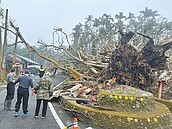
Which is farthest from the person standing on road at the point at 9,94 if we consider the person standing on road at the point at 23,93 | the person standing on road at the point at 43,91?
the person standing on road at the point at 43,91

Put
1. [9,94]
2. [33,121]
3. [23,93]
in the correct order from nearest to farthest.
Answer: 1. [33,121]
2. [23,93]
3. [9,94]

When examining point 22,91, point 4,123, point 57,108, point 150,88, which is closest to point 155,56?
point 150,88

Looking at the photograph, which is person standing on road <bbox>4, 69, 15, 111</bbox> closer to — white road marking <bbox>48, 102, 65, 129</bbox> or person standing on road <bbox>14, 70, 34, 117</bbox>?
person standing on road <bbox>14, 70, 34, 117</bbox>

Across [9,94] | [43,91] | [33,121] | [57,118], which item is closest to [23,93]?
[43,91]

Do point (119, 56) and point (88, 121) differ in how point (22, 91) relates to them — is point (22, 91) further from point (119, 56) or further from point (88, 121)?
point (119, 56)

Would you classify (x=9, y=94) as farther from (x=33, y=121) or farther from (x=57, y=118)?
(x=57, y=118)

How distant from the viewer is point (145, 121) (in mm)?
6961

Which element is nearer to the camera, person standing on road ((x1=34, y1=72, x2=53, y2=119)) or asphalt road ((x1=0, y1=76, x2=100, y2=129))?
asphalt road ((x1=0, y1=76, x2=100, y2=129))

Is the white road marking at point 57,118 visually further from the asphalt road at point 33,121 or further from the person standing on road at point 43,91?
the person standing on road at point 43,91

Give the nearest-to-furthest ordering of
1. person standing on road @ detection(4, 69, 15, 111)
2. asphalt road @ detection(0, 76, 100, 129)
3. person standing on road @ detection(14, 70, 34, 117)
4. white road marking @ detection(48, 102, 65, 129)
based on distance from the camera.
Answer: asphalt road @ detection(0, 76, 100, 129)
white road marking @ detection(48, 102, 65, 129)
person standing on road @ detection(14, 70, 34, 117)
person standing on road @ detection(4, 69, 15, 111)

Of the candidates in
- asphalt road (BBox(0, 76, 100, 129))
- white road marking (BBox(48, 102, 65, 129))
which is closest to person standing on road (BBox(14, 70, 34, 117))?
asphalt road (BBox(0, 76, 100, 129))

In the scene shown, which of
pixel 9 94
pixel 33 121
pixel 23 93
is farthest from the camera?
pixel 9 94

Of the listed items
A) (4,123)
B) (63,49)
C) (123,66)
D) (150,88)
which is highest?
(63,49)

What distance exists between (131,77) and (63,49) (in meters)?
8.53
